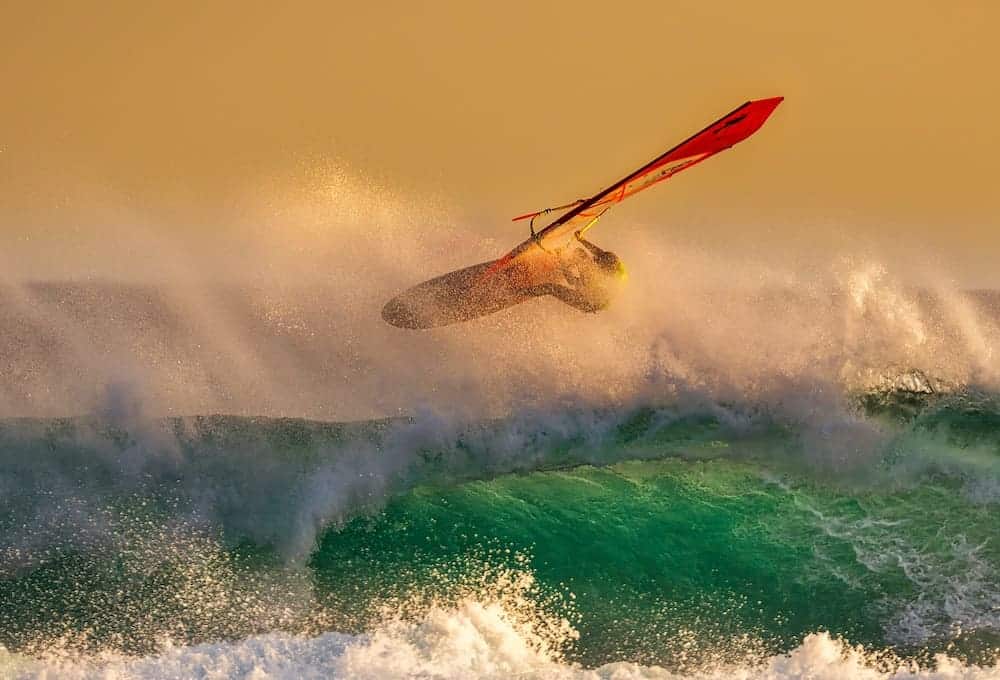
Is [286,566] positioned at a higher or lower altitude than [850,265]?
lower

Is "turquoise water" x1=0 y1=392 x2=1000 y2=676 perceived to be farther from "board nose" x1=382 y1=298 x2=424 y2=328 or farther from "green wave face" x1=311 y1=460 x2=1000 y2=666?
"board nose" x1=382 y1=298 x2=424 y2=328

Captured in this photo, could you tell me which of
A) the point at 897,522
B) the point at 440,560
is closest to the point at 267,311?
the point at 440,560

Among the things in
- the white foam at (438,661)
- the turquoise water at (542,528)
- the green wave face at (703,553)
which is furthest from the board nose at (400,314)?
the white foam at (438,661)

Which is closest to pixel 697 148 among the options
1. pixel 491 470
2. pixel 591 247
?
pixel 591 247

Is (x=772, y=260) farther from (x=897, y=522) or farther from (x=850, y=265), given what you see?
(x=897, y=522)

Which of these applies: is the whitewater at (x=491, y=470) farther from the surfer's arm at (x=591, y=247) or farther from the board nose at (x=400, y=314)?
the surfer's arm at (x=591, y=247)

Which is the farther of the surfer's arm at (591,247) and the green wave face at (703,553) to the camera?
the surfer's arm at (591,247)
